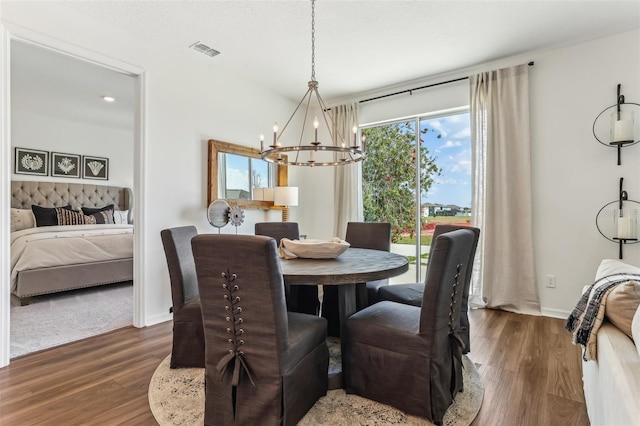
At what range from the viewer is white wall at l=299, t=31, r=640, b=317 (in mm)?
2953

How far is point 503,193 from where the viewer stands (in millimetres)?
3398

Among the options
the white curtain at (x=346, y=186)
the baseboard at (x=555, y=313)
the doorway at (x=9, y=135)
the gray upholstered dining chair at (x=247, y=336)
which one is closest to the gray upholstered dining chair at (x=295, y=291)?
the gray upholstered dining chair at (x=247, y=336)

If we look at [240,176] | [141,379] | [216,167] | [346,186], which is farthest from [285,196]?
[141,379]

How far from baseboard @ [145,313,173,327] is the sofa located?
3.23 meters

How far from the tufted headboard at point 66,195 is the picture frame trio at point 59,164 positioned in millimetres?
191

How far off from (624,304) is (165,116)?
3.58 meters

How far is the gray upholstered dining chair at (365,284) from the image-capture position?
104 inches

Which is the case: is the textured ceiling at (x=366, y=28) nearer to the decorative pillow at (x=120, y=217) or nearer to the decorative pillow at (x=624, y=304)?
the decorative pillow at (x=624, y=304)

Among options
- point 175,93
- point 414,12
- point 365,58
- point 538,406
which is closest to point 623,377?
point 538,406

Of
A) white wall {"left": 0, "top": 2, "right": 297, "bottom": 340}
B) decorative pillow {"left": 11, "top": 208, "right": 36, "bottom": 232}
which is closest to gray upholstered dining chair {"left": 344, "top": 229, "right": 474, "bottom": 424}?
white wall {"left": 0, "top": 2, "right": 297, "bottom": 340}

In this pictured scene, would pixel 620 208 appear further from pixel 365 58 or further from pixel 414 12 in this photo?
pixel 365 58

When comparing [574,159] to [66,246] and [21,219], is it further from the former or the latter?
[21,219]

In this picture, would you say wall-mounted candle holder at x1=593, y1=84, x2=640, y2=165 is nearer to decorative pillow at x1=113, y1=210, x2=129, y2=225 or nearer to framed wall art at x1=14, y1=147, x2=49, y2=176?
decorative pillow at x1=113, y1=210, x2=129, y2=225

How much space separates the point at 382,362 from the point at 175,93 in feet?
10.2
